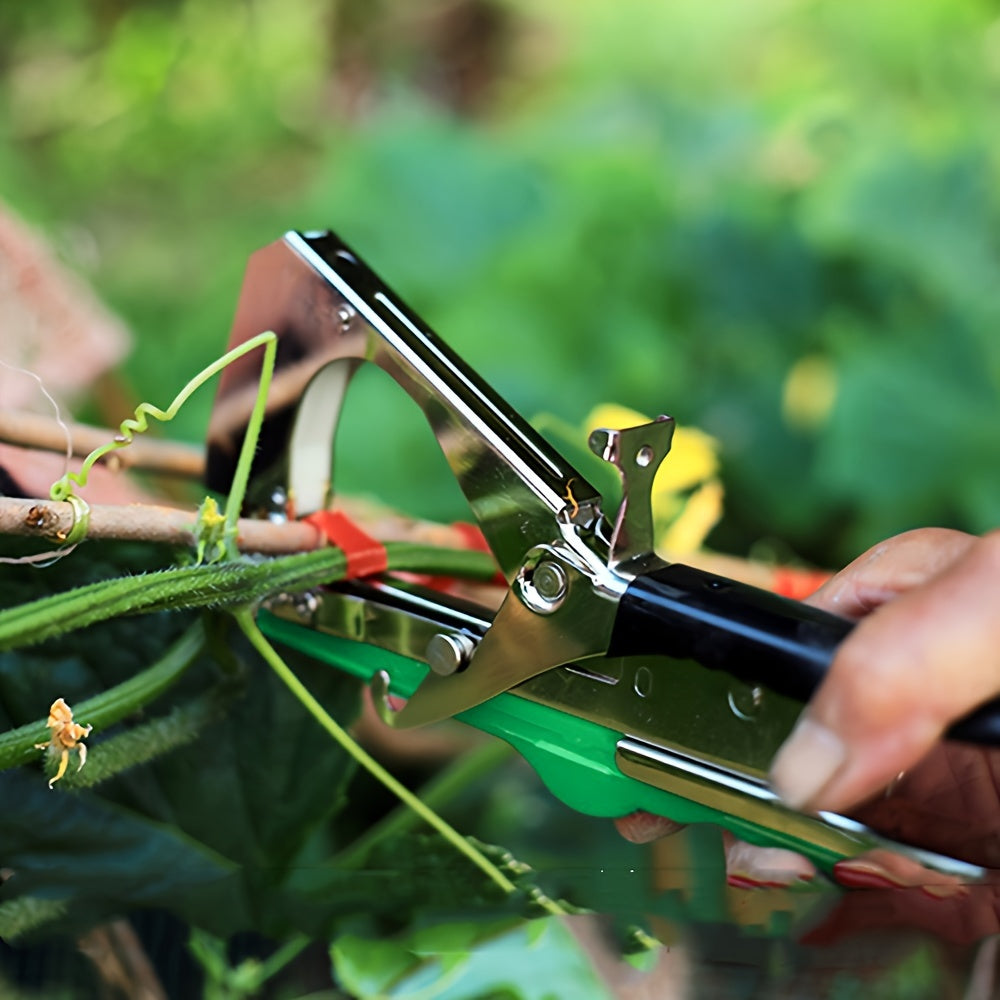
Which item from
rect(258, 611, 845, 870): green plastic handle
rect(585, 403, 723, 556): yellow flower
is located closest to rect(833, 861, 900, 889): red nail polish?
rect(258, 611, 845, 870): green plastic handle

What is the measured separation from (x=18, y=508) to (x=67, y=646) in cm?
8

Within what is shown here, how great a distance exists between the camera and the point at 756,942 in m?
0.27

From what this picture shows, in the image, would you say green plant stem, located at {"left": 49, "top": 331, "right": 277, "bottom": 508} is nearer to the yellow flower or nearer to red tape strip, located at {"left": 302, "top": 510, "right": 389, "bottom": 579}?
red tape strip, located at {"left": 302, "top": 510, "right": 389, "bottom": 579}

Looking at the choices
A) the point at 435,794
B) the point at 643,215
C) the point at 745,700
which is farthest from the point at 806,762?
the point at 643,215

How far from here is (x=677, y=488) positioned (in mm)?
562

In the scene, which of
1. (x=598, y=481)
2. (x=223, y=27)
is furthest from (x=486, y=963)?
(x=223, y=27)

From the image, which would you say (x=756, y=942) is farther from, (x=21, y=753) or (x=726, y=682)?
(x=21, y=753)

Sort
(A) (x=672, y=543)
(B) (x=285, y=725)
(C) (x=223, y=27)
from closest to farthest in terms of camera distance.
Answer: (B) (x=285, y=725) < (A) (x=672, y=543) < (C) (x=223, y=27)

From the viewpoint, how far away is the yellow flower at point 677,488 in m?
0.51

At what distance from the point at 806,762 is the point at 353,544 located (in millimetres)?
147

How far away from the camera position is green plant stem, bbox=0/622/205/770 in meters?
0.28

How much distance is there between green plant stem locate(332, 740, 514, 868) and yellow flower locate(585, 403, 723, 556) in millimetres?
110

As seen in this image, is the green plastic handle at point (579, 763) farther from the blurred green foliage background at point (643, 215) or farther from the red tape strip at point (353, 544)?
the blurred green foliage background at point (643, 215)

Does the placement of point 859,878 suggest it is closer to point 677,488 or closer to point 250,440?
point 250,440
